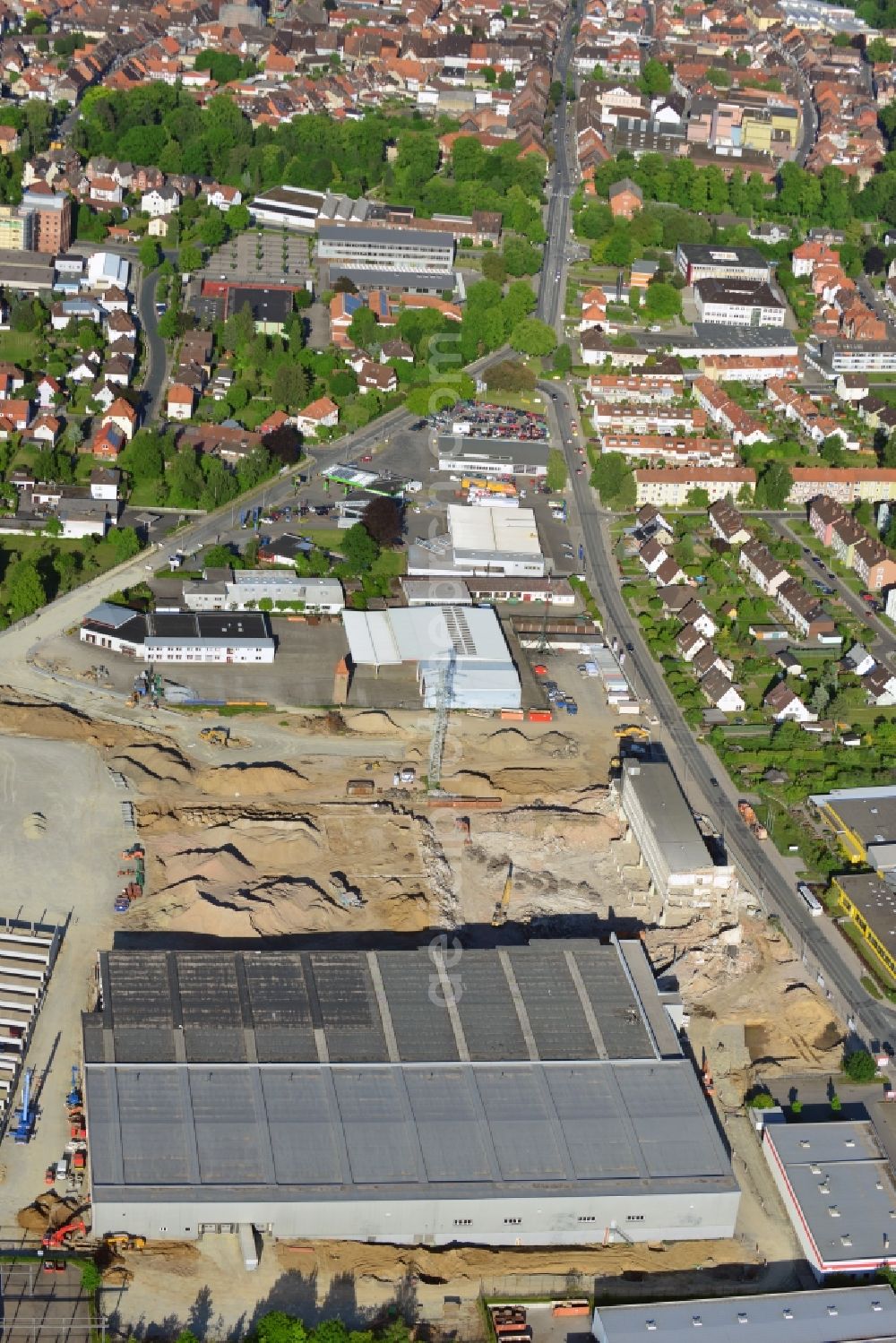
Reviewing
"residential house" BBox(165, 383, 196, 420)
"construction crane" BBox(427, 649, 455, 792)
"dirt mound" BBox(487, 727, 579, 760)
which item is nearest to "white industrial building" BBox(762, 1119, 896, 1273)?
"construction crane" BBox(427, 649, 455, 792)

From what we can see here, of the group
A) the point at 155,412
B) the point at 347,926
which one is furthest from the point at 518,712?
the point at 155,412

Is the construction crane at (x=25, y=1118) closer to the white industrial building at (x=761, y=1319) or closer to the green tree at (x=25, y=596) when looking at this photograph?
the white industrial building at (x=761, y=1319)

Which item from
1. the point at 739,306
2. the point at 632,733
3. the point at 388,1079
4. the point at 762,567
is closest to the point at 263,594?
the point at 632,733

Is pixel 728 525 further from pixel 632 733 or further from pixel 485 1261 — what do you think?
pixel 485 1261

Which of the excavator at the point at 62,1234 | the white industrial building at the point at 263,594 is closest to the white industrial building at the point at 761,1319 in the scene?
the excavator at the point at 62,1234

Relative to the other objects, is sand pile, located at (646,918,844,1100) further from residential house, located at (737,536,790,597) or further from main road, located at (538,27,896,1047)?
residential house, located at (737,536,790,597)

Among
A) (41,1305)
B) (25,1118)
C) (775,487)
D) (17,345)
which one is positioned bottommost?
(41,1305)
